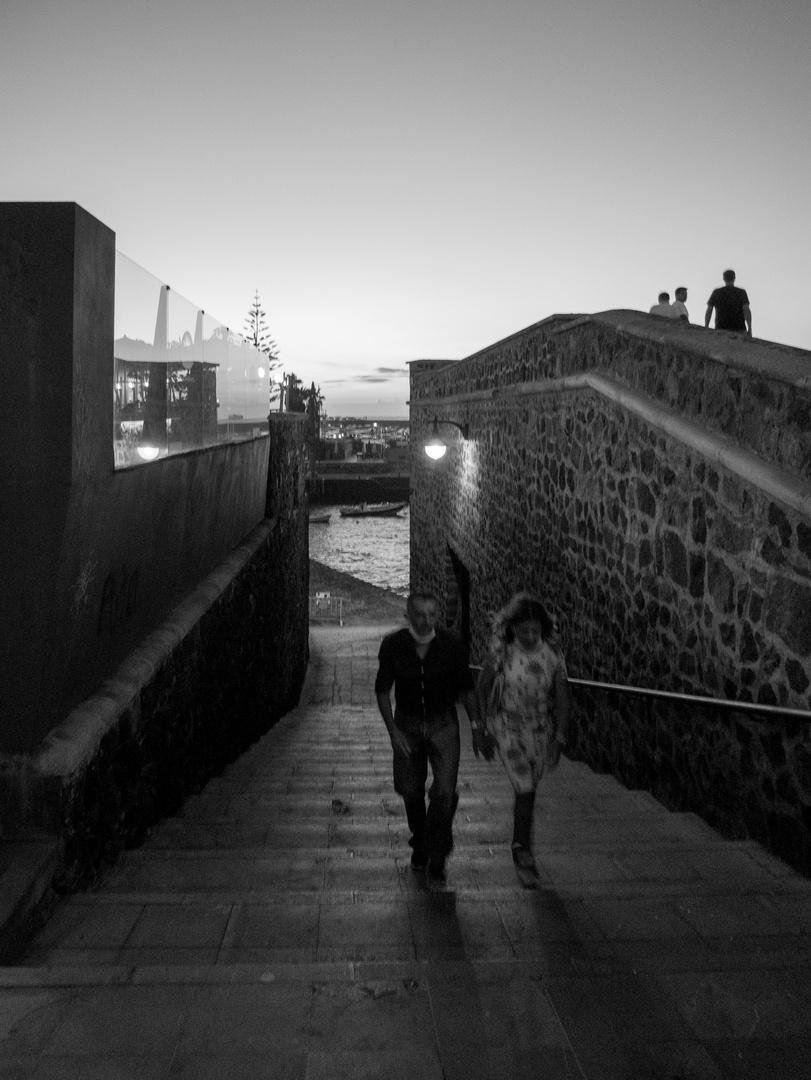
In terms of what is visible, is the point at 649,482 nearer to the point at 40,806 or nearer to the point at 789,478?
the point at 789,478

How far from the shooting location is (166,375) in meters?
5.54

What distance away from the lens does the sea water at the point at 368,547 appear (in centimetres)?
3152

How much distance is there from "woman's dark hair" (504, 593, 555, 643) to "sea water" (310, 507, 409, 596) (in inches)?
823

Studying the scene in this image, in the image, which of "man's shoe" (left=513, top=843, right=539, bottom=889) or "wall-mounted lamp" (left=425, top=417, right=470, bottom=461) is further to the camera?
"wall-mounted lamp" (left=425, top=417, right=470, bottom=461)

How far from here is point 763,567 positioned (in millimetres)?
4051

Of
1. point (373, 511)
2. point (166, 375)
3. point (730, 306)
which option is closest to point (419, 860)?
point (166, 375)

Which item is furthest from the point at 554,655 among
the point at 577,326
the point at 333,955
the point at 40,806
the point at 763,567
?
the point at 577,326

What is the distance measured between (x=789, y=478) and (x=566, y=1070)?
2.61 meters

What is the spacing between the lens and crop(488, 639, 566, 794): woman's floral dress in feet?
12.1

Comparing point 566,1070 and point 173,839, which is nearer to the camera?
point 566,1070

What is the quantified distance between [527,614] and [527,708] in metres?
0.41

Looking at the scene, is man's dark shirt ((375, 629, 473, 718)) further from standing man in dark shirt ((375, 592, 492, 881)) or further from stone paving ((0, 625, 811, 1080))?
stone paving ((0, 625, 811, 1080))

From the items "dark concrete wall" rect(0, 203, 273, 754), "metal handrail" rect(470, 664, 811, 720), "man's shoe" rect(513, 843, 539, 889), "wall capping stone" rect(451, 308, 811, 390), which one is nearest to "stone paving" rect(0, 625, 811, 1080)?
"man's shoe" rect(513, 843, 539, 889)

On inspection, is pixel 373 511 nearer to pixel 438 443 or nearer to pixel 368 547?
pixel 368 547
